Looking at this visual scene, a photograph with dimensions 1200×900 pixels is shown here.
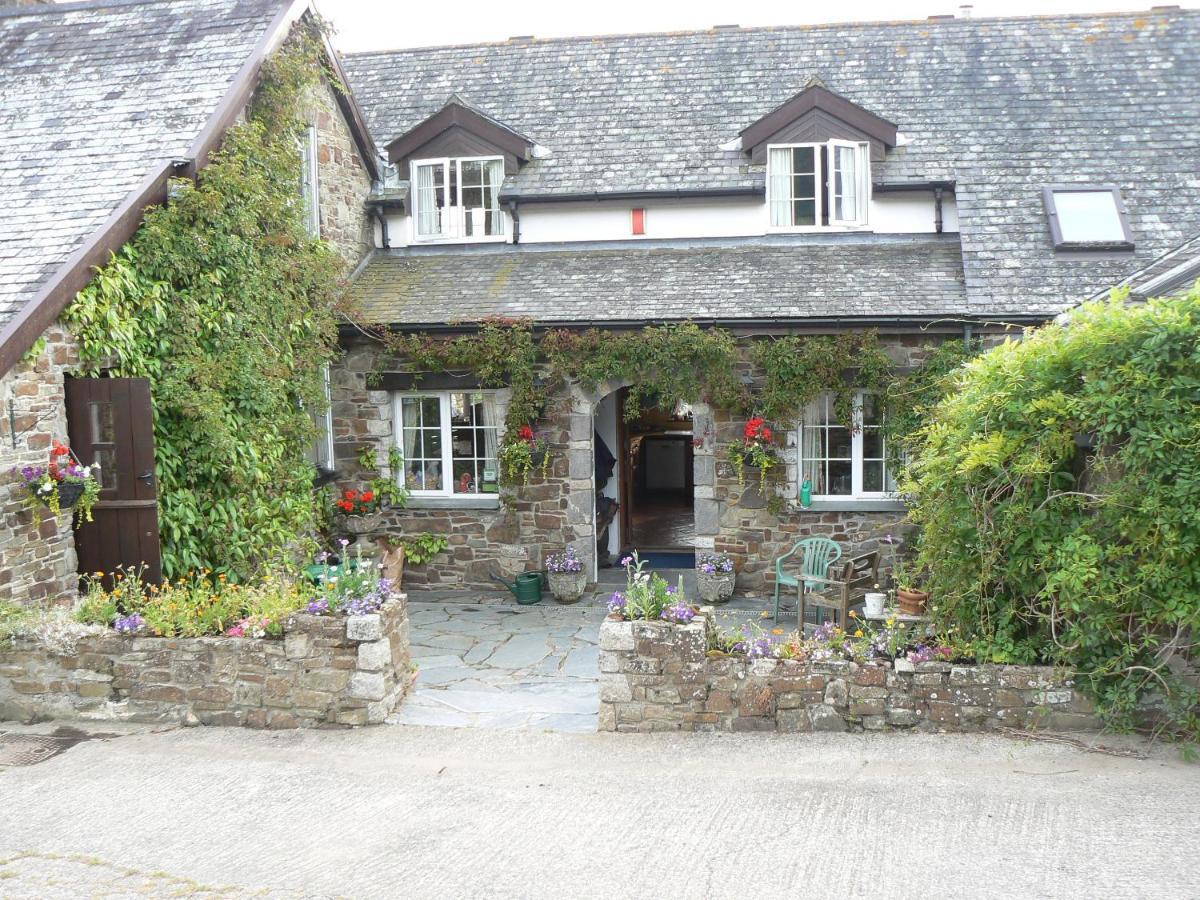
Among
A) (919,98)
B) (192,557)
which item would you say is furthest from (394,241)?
(919,98)

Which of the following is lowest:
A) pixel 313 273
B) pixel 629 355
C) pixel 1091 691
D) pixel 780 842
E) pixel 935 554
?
pixel 780 842

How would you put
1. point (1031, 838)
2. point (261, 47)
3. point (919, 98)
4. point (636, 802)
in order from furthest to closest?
point (919, 98), point (261, 47), point (636, 802), point (1031, 838)

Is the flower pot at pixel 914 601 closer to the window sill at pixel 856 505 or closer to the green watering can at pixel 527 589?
the window sill at pixel 856 505

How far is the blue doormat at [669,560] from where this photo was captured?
533 inches

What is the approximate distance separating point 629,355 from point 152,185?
5052mm

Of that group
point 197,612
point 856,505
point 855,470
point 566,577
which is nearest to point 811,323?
point 855,470

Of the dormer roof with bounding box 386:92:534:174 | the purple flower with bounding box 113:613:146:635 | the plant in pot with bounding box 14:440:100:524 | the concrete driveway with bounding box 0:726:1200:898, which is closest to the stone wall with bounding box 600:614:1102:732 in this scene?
the concrete driveway with bounding box 0:726:1200:898

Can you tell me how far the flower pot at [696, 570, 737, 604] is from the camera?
38.1 ft

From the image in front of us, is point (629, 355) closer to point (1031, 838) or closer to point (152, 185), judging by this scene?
point (152, 185)

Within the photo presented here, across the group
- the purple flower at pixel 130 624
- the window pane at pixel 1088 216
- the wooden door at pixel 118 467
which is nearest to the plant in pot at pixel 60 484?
the wooden door at pixel 118 467

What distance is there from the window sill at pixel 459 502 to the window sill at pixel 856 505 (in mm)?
3621

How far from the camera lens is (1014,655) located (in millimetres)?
6531

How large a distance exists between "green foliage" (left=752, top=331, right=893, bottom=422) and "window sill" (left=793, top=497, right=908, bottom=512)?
3.25 ft

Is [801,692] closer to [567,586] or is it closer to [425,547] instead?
[567,586]
